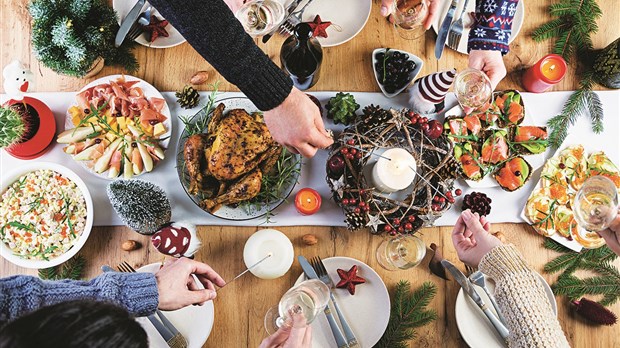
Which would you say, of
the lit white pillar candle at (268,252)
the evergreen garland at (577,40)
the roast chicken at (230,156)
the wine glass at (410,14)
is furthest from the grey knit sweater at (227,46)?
the evergreen garland at (577,40)

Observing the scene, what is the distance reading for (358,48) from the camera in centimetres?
136

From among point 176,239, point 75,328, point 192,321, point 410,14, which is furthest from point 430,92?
point 75,328

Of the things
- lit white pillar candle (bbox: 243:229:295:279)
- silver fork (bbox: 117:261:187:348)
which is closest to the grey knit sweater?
lit white pillar candle (bbox: 243:229:295:279)

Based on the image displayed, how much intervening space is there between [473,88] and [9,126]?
1.14 metres

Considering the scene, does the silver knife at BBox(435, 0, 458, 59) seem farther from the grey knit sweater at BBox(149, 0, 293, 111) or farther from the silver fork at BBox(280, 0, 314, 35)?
the grey knit sweater at BBox(149, 0, 293, 111)

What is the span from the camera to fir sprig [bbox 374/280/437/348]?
1.24 metres

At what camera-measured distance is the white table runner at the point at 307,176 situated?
128cm

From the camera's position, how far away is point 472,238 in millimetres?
1214

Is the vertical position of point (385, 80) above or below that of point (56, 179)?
above

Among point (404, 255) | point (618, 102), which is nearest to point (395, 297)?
point (404, 255)

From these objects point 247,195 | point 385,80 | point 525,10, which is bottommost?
point 247,195

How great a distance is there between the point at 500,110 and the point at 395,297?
59cm

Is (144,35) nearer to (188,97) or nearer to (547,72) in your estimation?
(188,97)

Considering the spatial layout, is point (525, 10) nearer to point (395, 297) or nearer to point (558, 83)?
point (558, 83)
